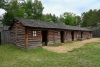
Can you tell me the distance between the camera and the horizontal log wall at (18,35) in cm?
1657

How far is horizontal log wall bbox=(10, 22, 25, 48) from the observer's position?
16570 millimetres

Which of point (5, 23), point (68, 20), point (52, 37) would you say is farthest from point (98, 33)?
point (5, 23)

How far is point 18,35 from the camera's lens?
56.9 feet

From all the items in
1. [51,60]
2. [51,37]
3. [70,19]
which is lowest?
[51,60]

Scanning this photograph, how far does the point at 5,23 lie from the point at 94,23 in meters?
46.8

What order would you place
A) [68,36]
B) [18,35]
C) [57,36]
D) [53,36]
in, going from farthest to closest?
[68,36] → [57,36] → [53,36] → [18,35]

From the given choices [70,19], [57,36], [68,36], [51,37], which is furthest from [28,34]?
[70,19]

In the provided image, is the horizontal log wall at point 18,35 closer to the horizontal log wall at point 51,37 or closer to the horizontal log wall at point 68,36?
the horizontal log wall at point 51,37

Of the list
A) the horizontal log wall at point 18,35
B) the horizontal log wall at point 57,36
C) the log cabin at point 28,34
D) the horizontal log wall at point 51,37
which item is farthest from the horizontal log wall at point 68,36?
the horizontal log wall at point 18,35

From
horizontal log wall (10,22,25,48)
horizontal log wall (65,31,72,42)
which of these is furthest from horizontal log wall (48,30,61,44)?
horizontal log wall (10,22,25,48)

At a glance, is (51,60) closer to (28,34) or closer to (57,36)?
(28,34)

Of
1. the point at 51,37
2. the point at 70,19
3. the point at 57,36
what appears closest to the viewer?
the point at 51,37

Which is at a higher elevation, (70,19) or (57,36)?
(70,19)

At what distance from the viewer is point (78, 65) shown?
9.42 metres
